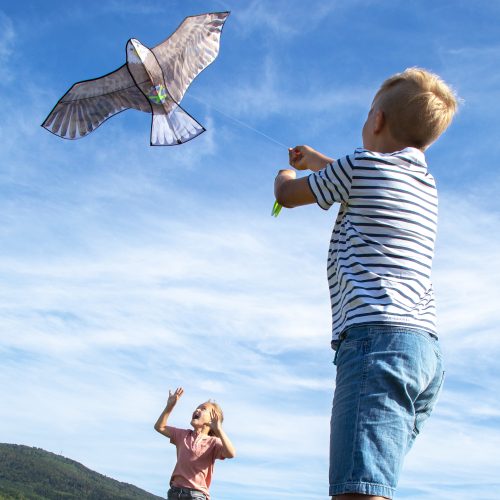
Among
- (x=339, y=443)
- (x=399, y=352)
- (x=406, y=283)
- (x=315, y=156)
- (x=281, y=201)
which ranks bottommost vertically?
(x=339, y=443)

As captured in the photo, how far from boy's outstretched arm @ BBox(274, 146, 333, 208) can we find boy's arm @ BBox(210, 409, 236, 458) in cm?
512

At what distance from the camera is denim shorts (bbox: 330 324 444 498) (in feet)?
8.34

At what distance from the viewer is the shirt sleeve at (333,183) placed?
297 centimetres

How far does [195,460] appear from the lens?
307 inches

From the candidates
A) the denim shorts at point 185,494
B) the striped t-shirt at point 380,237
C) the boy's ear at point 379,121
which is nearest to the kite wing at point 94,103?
the boy's ear at point 379,121

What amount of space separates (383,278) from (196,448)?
5.68 metres

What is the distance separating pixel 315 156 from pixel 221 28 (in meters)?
3.78

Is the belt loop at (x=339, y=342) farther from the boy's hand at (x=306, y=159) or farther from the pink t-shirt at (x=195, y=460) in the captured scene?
the pink t-shirt at (x=195, y=460)

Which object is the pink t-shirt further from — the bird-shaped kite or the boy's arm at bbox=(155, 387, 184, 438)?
the bird-shaped kite

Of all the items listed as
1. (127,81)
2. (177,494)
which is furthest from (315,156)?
(177,494)

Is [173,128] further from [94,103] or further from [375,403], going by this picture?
[375,403]

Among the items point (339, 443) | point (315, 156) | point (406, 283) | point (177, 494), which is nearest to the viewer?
point (339, 443)

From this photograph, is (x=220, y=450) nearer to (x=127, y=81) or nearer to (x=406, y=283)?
(x=127, y=81)

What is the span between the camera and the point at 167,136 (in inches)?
234
